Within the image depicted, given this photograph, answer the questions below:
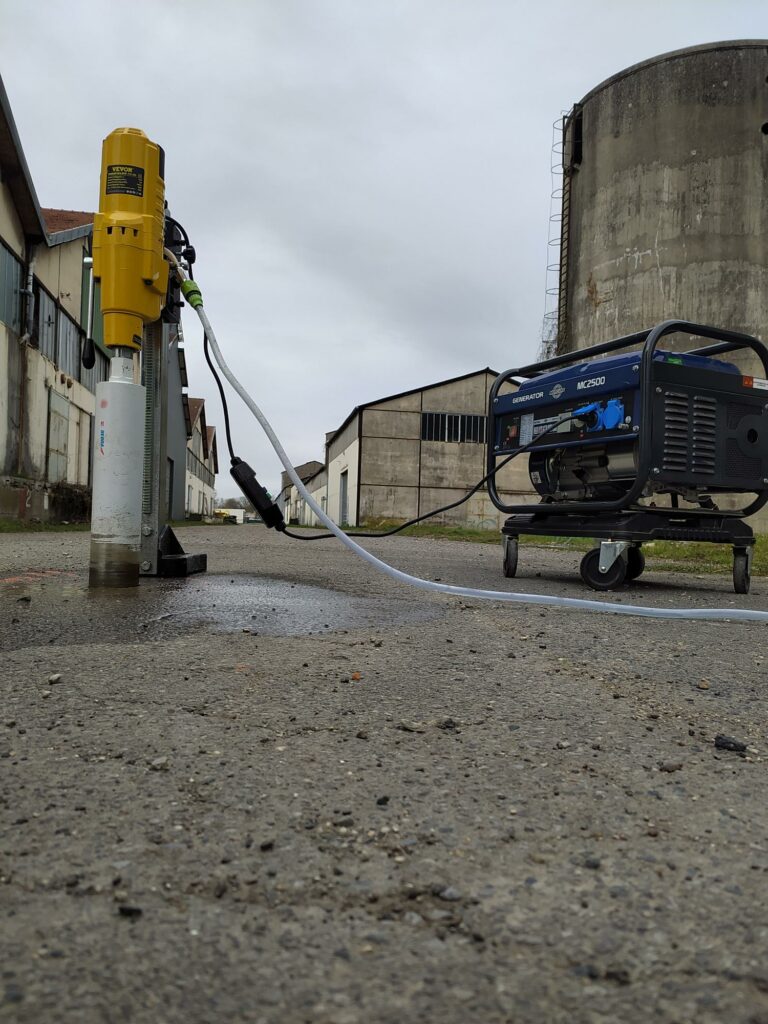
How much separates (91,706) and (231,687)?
0.35m

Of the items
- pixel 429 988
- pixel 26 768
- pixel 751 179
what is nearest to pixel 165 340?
pixel 26 768

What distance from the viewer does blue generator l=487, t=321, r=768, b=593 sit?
480 centimetres

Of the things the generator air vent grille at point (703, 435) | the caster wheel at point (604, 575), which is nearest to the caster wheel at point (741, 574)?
the generator air vent grille at point (703, 435)

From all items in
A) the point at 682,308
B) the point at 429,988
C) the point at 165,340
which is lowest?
the point at 429,988

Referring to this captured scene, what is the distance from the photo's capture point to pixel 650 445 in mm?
4719

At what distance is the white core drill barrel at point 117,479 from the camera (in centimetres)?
378

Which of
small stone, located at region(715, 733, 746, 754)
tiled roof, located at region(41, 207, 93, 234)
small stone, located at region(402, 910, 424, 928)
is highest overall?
tiled roof, located at region(41, 207, 93, 234)

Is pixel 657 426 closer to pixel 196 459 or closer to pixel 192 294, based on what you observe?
pixel 192 294

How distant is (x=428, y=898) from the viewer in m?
0.96

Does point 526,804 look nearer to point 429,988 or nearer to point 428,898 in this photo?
point 428,898

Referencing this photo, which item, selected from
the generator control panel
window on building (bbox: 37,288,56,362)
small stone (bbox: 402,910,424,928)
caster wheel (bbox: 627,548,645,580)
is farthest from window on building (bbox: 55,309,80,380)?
small stone (bbox: 402,910,424,928)

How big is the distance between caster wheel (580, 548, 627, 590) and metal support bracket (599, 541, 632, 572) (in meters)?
0.05

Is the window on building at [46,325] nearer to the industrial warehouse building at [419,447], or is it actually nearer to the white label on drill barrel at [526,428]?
the industrial warehouse building at [419,447]

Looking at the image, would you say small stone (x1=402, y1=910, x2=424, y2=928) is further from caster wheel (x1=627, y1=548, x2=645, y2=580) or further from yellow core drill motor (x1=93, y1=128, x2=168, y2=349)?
caster wheel (x1=627, y1=548, x2=645, y2=580)
